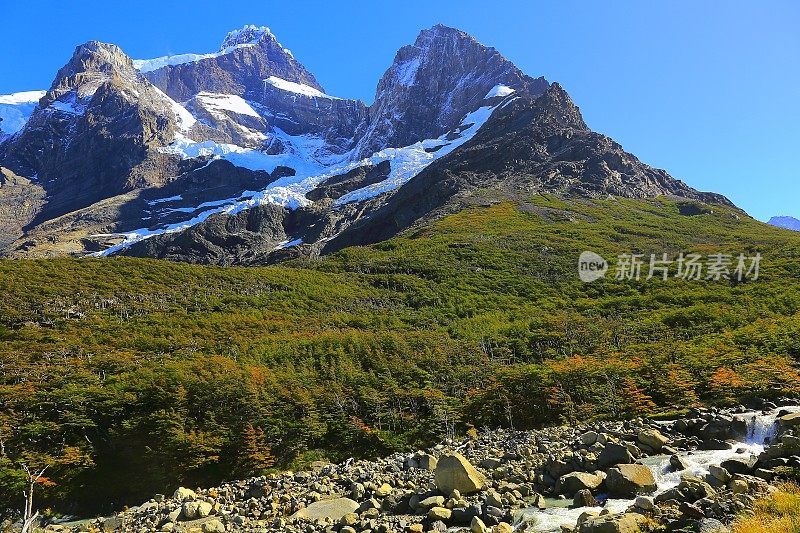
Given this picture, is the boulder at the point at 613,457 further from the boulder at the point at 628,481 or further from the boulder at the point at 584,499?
the boulder at the point at 584,499

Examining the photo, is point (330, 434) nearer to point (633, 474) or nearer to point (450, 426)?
point (450, 426)

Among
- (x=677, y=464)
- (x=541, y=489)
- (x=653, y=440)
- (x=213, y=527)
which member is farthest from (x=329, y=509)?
(x=653, y=440)

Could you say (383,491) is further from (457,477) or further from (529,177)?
(529,177)

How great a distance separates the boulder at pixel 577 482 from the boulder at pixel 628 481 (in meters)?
0.42

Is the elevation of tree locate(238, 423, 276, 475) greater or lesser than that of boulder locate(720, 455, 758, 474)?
lesser

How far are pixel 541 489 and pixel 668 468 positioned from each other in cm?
484

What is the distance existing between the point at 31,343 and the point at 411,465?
43556mm

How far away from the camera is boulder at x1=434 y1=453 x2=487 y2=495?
16.9 metres

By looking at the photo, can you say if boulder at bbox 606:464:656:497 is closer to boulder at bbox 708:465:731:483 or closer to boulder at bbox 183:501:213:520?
boulder at bbox 708:465:731:483

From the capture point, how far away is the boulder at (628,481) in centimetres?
1553

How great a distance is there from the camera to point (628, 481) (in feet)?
51.3

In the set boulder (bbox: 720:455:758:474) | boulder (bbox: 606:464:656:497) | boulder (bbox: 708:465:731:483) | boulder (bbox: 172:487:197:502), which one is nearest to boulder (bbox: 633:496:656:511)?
boulder (bbox: 606:464:656:497)

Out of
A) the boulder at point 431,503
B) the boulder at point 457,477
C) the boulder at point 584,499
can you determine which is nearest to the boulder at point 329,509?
the boulder at point 431,503

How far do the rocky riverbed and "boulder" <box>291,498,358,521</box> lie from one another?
1.8 inches
